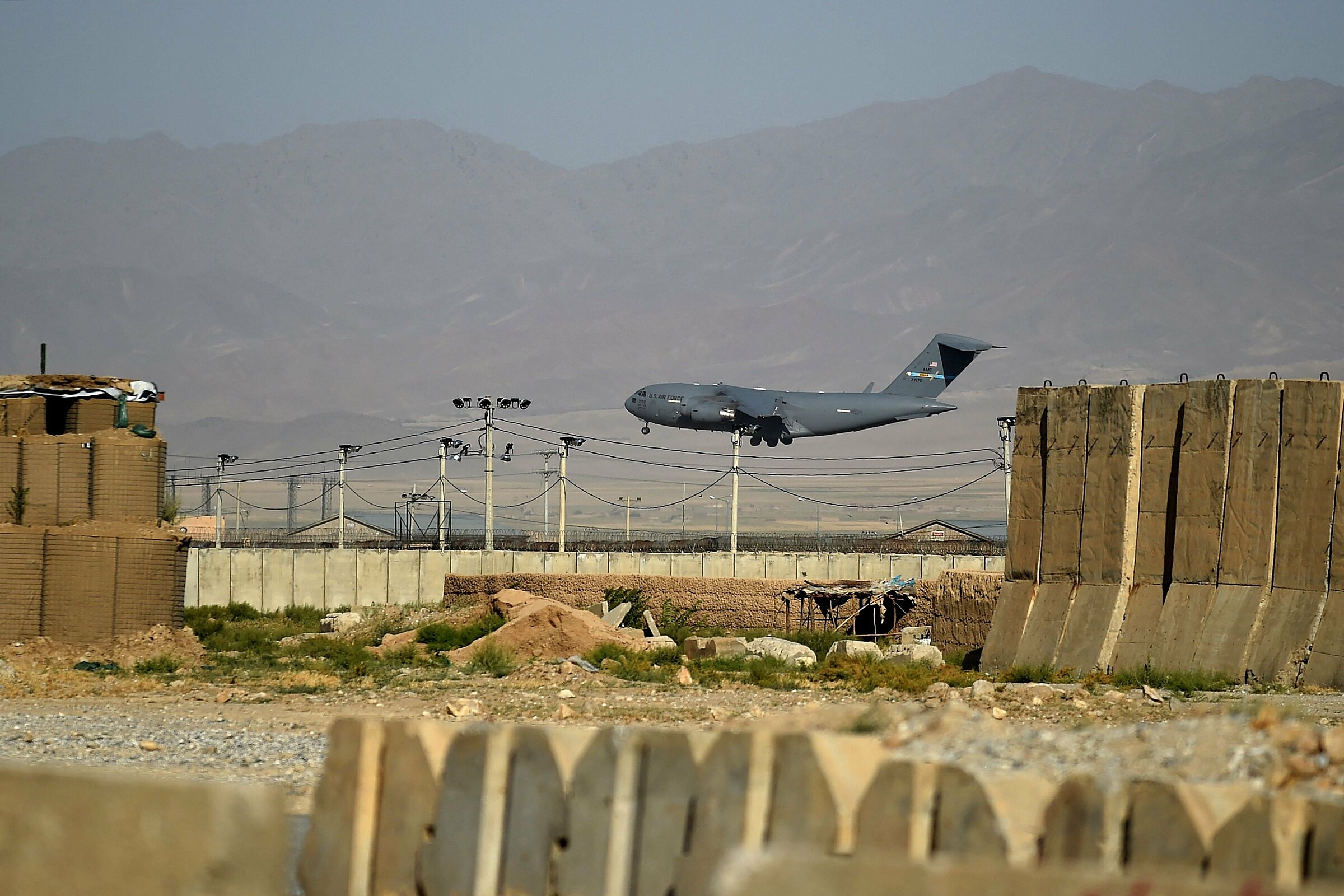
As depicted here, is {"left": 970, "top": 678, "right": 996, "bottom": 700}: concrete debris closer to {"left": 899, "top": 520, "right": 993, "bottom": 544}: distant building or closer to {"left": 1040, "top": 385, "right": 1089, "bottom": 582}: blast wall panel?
{"left": 1040, "top": 385, "right": 1089, "bottom": 582}: blast wall panel

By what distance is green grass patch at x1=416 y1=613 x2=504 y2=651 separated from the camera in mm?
26427

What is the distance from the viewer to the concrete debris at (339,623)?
112ft

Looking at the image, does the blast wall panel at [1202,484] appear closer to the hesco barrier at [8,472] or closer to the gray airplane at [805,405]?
the hesco barrier at [8,472]

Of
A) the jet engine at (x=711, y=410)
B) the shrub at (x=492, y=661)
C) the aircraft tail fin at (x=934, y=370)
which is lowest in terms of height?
the shrub at (x=492, y=661)

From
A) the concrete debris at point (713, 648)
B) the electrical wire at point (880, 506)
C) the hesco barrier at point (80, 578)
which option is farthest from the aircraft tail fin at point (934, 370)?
the hesco barrier at point (80, 578)

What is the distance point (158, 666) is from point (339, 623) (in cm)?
1408

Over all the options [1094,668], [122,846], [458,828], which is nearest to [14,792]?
[122,846]

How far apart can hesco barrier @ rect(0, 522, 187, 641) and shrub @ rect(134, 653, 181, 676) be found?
73 cm

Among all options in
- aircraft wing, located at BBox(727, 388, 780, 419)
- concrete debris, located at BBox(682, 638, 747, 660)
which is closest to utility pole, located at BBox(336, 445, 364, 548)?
aircraft wing, located at BBox(727, 388, 780, 419)

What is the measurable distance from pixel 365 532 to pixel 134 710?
72.7 metres

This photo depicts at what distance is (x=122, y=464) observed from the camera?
2227cm

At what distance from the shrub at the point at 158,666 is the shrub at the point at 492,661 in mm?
4281

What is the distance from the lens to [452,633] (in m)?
27.1

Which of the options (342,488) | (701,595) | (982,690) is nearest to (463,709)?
(982,690)
